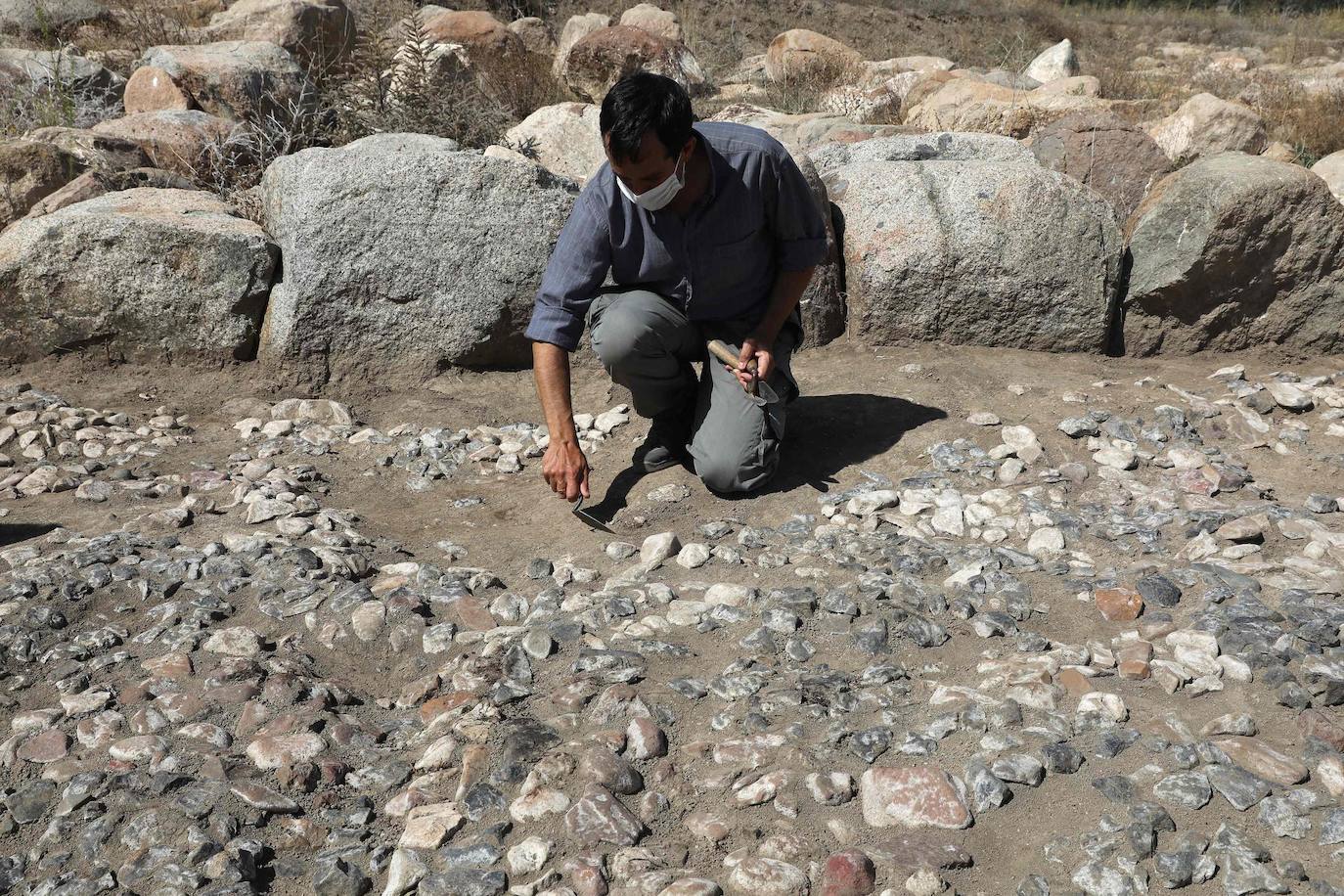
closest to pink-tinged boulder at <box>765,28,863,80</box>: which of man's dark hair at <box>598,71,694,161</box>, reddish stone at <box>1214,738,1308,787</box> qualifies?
man's dark hair at <box>598,71,694,161</box>

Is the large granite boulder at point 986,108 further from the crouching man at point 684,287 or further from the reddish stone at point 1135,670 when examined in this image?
the reddish stone at point 1135,670

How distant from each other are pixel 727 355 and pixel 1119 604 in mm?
1349

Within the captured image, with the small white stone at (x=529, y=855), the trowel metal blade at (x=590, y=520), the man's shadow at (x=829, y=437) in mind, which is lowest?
the man's shadow at (x=829, y=437)

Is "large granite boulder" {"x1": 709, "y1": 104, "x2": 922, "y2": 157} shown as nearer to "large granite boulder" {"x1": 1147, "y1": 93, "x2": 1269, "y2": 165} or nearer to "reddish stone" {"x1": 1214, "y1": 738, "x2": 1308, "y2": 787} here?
"large granite boulder" {"x1": 1147, "y1": 93, "x2": 1269, "y2": 165}

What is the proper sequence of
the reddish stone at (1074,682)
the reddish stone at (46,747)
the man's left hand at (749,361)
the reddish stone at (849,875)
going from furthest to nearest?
the man's left hand at (749,361)
the reddish stone at (1074,682)
the reddish stone at (46,747)
the reddish stone at (849,875)

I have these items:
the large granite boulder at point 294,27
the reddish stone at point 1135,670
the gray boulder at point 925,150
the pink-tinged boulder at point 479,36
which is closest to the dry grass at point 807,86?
the pink-tinged boulder at point 479,36

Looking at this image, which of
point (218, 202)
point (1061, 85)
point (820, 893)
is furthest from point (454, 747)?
point (1061, 85)

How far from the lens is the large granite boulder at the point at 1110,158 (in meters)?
4.93

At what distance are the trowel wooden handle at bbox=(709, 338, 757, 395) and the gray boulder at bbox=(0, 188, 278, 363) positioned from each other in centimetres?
183

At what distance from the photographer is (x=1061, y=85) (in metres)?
8.16

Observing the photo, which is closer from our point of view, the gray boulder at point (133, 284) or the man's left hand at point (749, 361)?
the man's left hand at point (749, 361)

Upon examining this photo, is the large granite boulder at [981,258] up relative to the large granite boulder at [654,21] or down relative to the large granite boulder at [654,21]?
down

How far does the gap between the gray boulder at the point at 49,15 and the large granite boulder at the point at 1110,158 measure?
290 inches

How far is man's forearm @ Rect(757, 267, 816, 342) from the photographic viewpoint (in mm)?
3381
